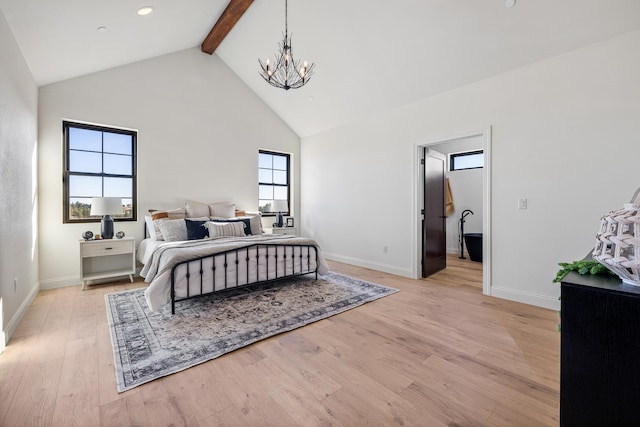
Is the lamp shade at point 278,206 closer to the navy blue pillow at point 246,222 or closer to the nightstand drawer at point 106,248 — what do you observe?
the navy blue pillow at point 246,222

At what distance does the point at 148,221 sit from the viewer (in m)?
4.27

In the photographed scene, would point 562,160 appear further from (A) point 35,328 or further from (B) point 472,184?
(A) point 35,328

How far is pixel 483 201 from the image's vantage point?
3490mm

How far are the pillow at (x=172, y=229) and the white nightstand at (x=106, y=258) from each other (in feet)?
1.59

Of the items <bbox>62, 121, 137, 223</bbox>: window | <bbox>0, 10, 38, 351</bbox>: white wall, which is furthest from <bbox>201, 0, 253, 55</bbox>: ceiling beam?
<bbox>0, 10, 38, 351</bbox>: white wall

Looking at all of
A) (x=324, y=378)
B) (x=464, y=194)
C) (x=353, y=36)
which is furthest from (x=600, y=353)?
(x=464, y=194)

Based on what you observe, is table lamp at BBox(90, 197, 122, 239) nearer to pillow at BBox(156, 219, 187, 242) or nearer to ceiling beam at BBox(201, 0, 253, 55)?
pillow at BBox(156, 219, 187, 242)

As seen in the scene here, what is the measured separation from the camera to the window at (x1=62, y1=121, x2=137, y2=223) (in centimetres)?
393

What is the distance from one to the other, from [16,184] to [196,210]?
81.8 inches

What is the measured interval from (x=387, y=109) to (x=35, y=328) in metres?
4.96

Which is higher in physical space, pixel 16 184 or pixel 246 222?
pixel 16 184

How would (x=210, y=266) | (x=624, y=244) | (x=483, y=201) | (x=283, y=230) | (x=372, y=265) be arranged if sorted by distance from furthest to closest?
1. (x=283, y=230)
2. (x=372, y=265)
3. (x=483, y=201)
4. (x=210, y=266)
5. (x=624, y=244)

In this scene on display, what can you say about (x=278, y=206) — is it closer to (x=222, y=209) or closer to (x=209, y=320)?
(x=222, y=209)

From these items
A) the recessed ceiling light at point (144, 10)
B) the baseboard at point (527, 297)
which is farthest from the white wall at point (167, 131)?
the baseboard at point (527, 297)
